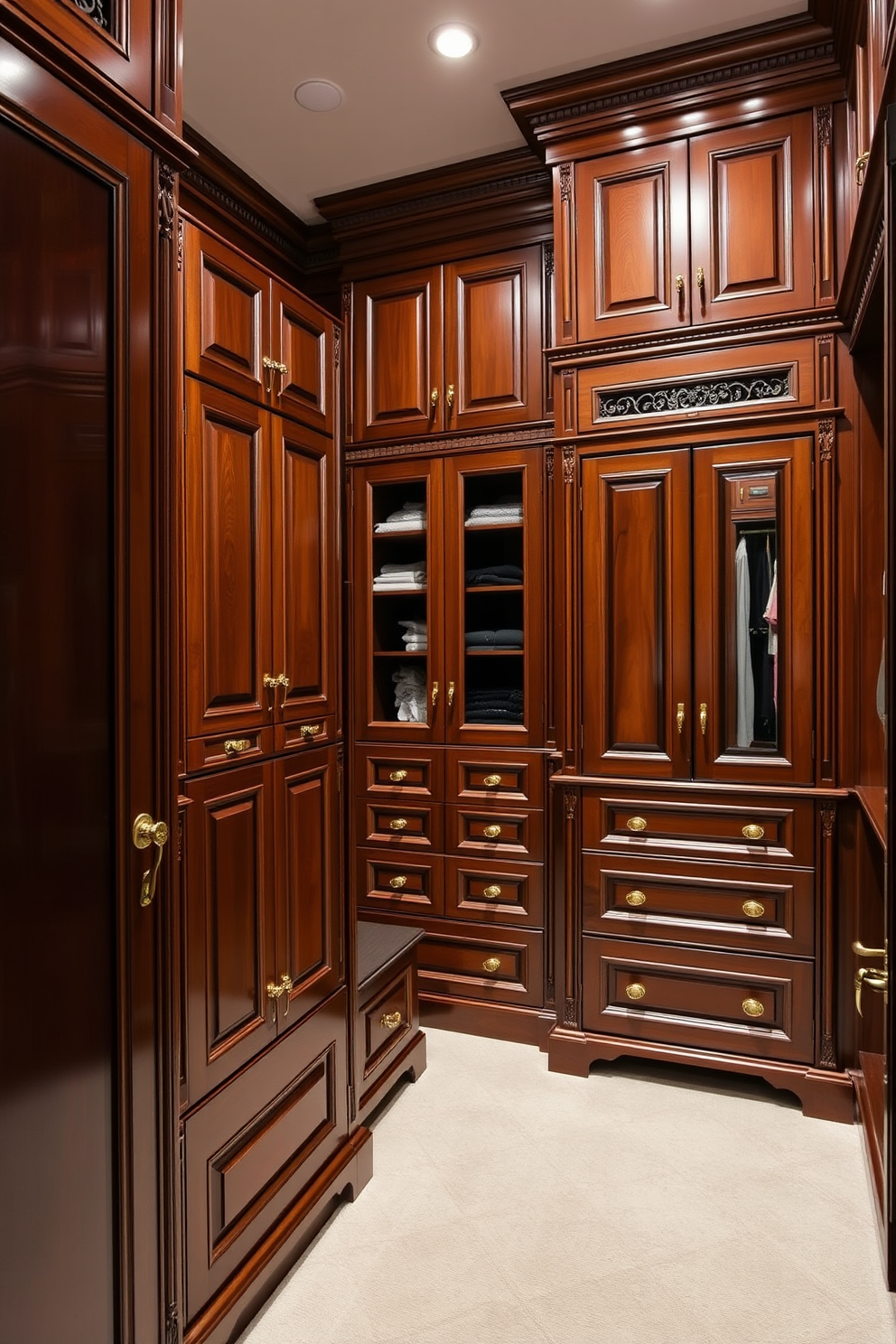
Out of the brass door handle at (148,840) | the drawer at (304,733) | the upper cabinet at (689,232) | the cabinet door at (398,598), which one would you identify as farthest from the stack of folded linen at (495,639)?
the brass door handle at (148,840)

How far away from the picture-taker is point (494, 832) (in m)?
3.05

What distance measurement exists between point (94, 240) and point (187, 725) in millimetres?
789

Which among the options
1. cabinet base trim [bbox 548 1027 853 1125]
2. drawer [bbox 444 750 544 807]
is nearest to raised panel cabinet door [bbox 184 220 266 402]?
drawer [bbox 444 750 544 807]

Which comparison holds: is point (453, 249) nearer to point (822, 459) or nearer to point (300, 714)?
point (822, 459)

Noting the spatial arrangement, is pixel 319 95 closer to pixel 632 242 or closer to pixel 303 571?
pixel 632 242

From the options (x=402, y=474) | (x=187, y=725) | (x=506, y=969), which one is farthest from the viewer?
(x=402, y=474)

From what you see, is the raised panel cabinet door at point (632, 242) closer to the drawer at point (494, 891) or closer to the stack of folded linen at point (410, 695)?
the stack of folded linen at point (410, 695)

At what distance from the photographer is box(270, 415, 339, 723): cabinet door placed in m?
1.79

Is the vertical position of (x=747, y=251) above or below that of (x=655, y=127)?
below

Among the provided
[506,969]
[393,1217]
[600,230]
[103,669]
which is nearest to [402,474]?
[600,230]

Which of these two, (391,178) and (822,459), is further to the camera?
(391,178)

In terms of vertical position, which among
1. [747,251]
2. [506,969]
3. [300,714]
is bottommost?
[506,969]

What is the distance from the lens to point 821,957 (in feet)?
8.10

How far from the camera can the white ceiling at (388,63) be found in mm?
2260
